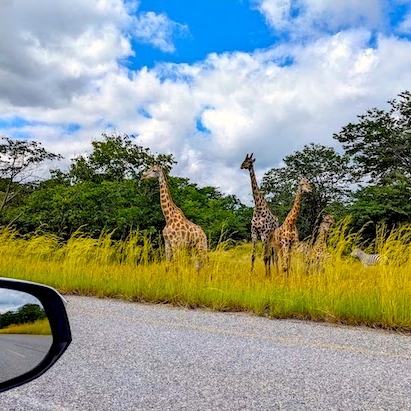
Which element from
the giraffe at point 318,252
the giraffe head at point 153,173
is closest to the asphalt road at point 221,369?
the giraffe at point 318,252

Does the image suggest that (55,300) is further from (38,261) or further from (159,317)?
(38,261)

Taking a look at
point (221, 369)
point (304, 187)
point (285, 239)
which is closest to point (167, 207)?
point (285, 239)

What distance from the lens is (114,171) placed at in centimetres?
2273

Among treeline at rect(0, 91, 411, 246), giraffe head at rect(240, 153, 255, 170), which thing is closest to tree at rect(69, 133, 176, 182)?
treeline at rect(0, 91, 411, 246)

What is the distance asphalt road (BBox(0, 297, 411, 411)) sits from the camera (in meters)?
3.26

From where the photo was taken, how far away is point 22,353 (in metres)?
1.21

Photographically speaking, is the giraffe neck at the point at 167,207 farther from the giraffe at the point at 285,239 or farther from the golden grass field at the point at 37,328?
the golden grass field at the point at 37,328

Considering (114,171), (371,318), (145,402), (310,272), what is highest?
(114,171)

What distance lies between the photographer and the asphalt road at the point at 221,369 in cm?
326

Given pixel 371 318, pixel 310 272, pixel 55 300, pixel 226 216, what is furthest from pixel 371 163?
pixel 55 300

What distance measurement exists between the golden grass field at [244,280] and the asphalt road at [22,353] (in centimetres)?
539

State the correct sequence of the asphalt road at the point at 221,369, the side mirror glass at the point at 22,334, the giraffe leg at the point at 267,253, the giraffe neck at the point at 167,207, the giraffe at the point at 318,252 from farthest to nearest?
the giraffe neck at the point at 167,207
the giraffe leg at the point at 267,253
the giraffe at the point at 318,252
the asphalt road at the point at 221,369
the side mirror glass at the point at 22,334

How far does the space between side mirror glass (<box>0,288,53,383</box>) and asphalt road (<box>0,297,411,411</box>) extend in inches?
80.2

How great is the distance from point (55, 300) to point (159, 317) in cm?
536
